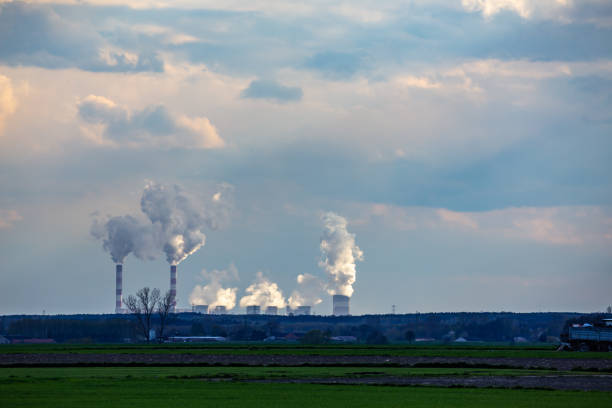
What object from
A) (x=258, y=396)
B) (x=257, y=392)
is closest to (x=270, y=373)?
(x=257, y=392)

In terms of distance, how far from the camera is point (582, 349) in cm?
11938

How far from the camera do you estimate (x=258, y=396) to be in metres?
47.7

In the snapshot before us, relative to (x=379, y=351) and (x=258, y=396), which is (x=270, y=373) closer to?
(x=258, y=396)

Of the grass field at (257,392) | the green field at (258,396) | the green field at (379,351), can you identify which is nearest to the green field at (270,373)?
the grass field at (257,392)

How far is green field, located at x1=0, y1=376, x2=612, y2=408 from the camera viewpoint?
43.4 metres

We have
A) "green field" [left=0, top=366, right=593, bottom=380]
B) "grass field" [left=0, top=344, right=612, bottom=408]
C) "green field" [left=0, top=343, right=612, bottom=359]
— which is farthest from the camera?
"green field" [left=0, top=343, right=612, bottom=359]

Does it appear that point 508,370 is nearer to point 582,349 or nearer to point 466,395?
point 466,395

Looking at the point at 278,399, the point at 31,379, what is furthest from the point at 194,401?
the point at 31,379

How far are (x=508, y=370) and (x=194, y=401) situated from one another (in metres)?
37.5

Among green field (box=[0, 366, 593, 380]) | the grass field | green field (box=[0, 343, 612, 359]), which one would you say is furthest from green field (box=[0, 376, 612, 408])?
green field (box=[0, 343, 612, 359])

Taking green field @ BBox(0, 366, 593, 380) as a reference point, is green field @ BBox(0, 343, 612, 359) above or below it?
below

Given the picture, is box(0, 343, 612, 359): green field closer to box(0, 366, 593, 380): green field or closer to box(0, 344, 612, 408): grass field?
box(0, 366, 593, 380): green field

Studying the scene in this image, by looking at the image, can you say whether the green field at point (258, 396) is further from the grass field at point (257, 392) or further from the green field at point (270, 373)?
the green field at point (270, 373)

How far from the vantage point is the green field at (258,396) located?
1710 inches
